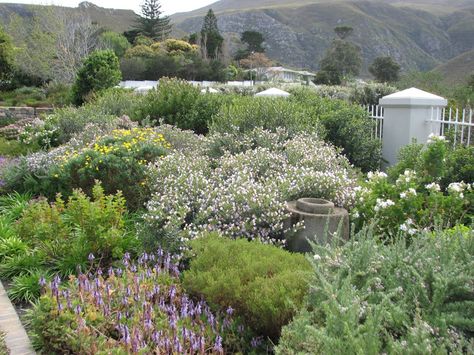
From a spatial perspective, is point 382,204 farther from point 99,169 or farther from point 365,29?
point 365,29

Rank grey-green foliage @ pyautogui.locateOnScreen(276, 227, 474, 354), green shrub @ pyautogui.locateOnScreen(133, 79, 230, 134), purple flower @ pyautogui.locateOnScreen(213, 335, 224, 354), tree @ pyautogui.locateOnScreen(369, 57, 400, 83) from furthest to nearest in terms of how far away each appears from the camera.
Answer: tree @ pyautogui.locateOnScreen(369, 57, 400, 83) → green shrub @ pyautogui.locateOnScreen(133, 79, 230, 134) → purple flower @ pyautogui.locateOnScreen(213, 335, 224, 354) → grey-green foliage @ pyautogui.locateOnScreen(276, 227, 474, 354)

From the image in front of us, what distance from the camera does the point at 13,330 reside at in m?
3.63

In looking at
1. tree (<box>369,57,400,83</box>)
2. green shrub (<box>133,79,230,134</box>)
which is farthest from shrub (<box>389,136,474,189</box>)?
tree (<box>369,57,400,83</box>)

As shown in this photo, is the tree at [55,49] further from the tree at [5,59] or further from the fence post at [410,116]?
the fence post at [410,116]

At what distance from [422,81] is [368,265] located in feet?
87.8

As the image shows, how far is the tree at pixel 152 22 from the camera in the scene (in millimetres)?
57250

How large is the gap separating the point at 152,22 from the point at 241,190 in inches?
2229

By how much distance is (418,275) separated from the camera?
98.9 inches

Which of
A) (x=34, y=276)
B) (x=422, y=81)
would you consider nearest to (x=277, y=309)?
(x=34, y=276)

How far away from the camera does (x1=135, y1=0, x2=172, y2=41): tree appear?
188 feet

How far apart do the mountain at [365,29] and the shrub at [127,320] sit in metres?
82.5

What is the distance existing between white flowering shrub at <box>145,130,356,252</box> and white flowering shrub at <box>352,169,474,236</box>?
25 centimetres

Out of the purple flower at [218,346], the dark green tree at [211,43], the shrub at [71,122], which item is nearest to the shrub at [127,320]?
the purple flower at [218,346]

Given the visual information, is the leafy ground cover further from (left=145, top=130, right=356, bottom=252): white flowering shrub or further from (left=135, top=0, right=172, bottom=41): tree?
(left=135, top=0, right=172, bottom=41): tree
